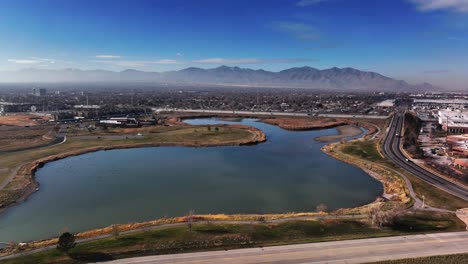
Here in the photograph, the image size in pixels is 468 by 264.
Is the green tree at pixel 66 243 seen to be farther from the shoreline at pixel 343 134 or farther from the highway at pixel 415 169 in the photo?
the shoreline at pixel 343 134

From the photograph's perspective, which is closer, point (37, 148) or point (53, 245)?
point (53, 245)

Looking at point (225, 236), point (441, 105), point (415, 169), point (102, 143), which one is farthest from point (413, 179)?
point (441, 105)

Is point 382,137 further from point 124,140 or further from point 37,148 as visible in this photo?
point 37,148

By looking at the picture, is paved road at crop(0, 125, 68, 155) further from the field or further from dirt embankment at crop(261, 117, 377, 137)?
dirt embankment at crop(261, 117, 377, 137)

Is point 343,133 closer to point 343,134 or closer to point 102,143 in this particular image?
point 343,134

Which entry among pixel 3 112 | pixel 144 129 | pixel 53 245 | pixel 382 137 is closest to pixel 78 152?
pixel 144 129
